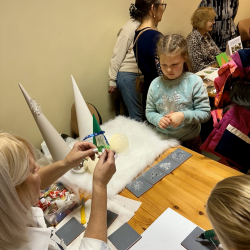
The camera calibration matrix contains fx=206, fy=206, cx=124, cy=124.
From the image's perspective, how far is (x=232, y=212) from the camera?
41cm

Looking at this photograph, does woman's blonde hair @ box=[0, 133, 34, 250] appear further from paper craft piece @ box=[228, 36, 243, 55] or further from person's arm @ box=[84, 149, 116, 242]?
paper craft piece @ box=[228, 36, 243, 55]

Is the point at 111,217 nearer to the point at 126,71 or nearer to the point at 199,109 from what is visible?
the point at 199,109

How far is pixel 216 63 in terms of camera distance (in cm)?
199

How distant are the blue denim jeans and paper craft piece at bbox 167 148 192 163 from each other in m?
0.77

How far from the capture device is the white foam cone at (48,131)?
1026mm

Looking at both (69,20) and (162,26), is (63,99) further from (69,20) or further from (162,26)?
(162,26)

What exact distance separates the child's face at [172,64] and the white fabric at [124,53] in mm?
680

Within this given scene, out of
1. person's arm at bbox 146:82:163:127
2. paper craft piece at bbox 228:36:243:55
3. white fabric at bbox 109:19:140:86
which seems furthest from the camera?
paper craft piece at bbox 228:36:243:55

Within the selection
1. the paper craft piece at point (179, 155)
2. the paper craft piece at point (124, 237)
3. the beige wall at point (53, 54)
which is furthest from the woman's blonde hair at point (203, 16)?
the paper craft piece at point (124, 237)

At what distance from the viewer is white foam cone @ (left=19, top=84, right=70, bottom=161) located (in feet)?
3.37

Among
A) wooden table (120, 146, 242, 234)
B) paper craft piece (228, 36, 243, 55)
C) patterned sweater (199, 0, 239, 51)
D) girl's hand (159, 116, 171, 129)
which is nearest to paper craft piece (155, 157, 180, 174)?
wooden table (120, 146, 242, 234)

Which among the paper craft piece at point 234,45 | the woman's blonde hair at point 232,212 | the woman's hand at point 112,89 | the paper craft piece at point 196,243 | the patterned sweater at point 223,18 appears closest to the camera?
the woman's blonde hair at point 232,212

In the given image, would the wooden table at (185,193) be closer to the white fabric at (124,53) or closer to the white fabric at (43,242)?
the white fabric at (43,242)

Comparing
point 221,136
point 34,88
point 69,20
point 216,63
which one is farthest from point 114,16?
point 221,136
